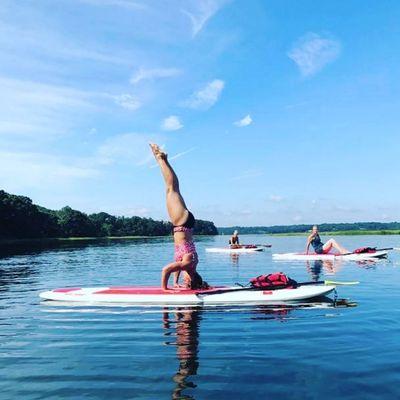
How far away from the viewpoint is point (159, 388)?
653 centimetres

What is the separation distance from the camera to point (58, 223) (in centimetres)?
12112

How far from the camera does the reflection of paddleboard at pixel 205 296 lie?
12938 millimetres

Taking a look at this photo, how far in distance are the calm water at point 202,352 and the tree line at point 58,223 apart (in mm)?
89973

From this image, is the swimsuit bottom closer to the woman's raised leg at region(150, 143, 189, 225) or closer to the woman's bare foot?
the woman's raised leg at region(150, 143, 189, 225)

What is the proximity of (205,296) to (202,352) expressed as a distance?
460cm

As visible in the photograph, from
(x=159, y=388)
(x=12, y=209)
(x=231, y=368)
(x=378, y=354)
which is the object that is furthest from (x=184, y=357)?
(x=12, y=209)

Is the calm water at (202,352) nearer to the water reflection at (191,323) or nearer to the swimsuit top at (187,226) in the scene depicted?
the water reflection at (191,323)

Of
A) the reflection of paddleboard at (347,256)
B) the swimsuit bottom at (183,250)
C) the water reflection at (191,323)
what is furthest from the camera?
the reflection of paddleboard at (347,256)

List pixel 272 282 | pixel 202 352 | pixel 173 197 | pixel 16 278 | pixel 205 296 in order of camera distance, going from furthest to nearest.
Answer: pixel 16 278
pixel 272 282
pixel 205 296
pixel 173 197
pixel 202 352

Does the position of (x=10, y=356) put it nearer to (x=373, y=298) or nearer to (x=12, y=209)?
(x=373, y=298)

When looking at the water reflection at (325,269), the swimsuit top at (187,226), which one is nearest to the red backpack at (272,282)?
the swimsuit top at (187,226)

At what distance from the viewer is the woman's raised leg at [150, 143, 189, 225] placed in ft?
41.8

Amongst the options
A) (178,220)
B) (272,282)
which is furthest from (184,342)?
(272,282)

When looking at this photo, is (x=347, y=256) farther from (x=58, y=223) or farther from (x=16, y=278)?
(x=58, y=223)
